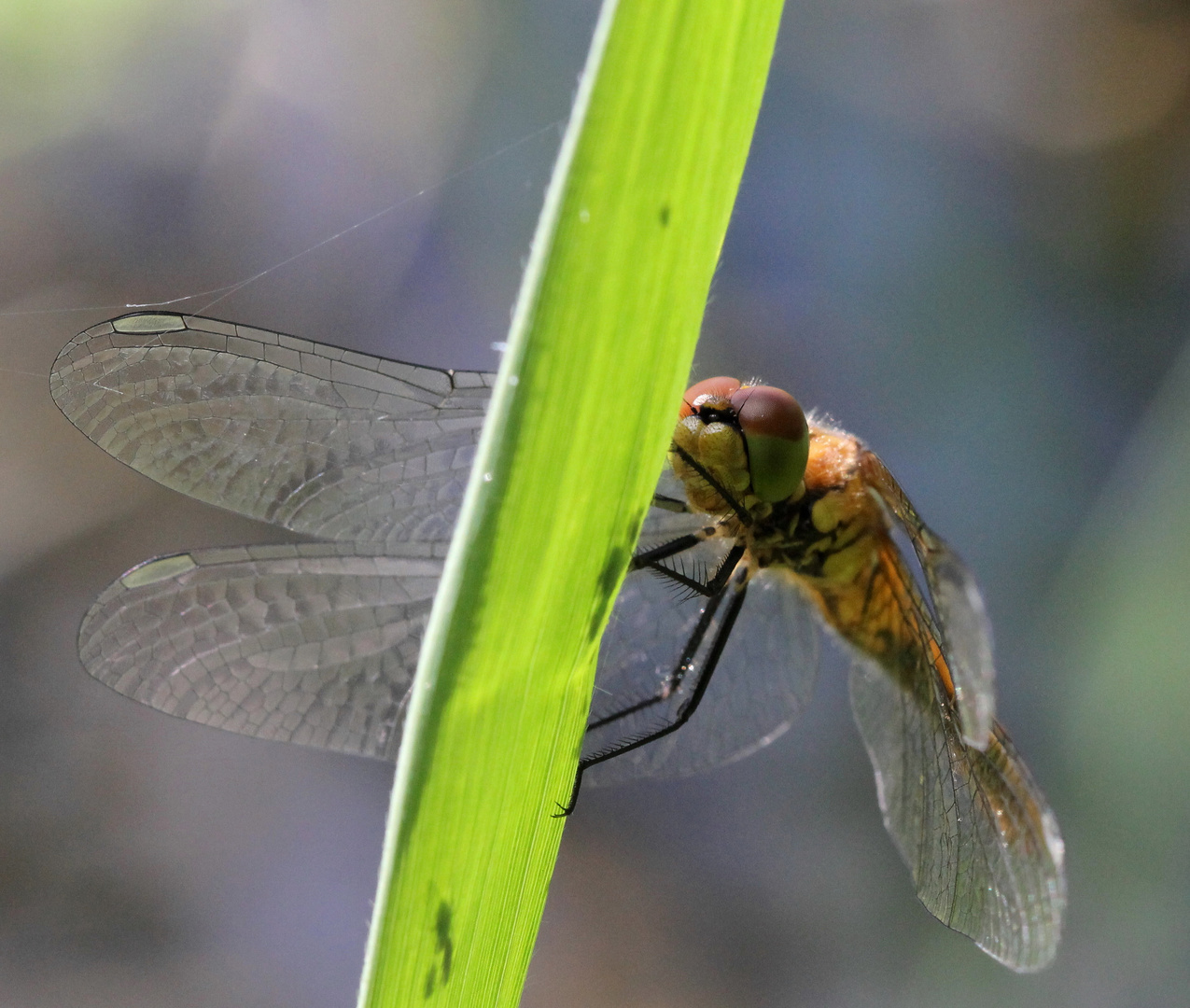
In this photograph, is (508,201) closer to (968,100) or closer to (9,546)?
(968,100)

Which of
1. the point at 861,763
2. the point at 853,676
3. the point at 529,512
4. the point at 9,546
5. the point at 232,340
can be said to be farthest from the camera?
the point at 861,763

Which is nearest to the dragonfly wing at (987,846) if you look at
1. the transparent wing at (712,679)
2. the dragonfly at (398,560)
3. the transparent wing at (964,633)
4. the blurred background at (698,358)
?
the dragonfly at (398,560)

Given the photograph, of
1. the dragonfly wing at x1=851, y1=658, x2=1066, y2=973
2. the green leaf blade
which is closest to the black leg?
the dragonfly wing at x1=851, y1=658, x2=1066, y2=973

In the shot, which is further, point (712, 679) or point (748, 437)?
point (712, 679)

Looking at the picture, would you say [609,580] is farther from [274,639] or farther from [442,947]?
[274,639]

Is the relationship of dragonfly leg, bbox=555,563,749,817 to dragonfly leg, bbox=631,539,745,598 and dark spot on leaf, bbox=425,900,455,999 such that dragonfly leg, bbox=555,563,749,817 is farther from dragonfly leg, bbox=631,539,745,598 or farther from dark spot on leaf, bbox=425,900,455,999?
dark spot on leaf, bbox=425,900,455,999

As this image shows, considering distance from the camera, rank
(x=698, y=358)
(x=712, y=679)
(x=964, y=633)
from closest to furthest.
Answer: (x=964, y=633) → (x=712, y=679) → (x=698, y=358)

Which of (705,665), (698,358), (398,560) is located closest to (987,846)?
(705,665)

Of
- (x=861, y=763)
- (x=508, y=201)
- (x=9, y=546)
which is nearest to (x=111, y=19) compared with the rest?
(x=508, y=201)

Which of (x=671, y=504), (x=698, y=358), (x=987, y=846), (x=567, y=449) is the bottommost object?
(x=987, y=846)
